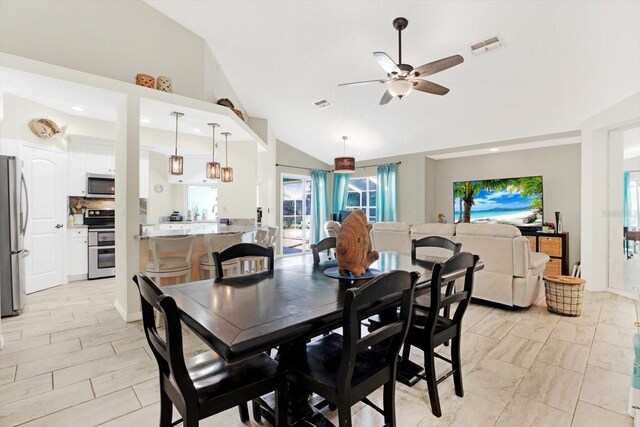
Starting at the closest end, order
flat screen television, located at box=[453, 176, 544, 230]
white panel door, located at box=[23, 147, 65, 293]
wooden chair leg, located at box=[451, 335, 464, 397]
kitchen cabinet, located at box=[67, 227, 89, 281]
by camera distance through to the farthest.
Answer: wooden chair leg, located at box=[451, 335, 464, 397]
white panel door, located at box=[23, 147, 65, 293]
kitchen cabinet, located at box=[67, 227, 89, 281]
flat screen television, located at box=[453, 176, 544, 230]

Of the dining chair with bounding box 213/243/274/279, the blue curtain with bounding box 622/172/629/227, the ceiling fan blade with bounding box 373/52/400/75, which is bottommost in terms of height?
the dining chair with bounding box 213/243/274/279

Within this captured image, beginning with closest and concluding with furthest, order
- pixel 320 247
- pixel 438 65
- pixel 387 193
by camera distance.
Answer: pixel 320 247, pixel 438 65, pixel 387 193

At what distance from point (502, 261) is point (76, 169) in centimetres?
642

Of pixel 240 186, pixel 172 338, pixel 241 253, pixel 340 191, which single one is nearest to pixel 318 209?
pixel 340 191

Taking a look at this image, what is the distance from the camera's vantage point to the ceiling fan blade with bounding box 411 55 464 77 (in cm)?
261

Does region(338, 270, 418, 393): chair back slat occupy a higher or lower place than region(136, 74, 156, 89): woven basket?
lower

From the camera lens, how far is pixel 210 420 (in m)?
1.75

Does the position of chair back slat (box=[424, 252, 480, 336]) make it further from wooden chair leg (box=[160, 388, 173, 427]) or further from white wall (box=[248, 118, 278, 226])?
white wall (box=[248, 118, 278, 226])

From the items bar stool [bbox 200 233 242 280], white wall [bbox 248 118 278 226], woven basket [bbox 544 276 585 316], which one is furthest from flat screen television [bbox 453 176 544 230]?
bar stool [bbox 200 233 242 280]

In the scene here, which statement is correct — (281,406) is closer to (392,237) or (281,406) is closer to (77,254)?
(392,237)

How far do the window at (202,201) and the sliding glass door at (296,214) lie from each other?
190 cm

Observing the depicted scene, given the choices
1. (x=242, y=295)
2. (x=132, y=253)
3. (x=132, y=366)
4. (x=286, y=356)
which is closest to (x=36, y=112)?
(x=132, y=253)

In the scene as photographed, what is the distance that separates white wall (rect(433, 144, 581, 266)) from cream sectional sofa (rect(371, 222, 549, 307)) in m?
2.23

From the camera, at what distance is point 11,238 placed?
3170 mm
